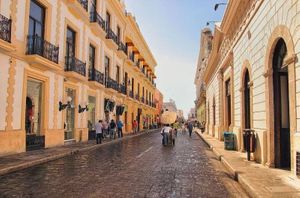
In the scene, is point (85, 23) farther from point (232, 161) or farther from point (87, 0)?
point (232, 161)

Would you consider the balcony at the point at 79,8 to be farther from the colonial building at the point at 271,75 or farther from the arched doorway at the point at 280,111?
the arched doorway at the point at 280,111

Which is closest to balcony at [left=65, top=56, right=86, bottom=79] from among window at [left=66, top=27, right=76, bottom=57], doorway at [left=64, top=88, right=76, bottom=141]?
window at [left=66, top=27, right=76, bottom=57]

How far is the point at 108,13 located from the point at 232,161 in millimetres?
20530

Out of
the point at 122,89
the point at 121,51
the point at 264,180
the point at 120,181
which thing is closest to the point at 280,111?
the point at 264,180

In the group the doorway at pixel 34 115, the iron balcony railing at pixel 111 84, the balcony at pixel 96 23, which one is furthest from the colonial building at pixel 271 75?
the iron balcony railing at pixel 111 84

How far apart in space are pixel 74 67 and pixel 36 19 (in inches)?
164

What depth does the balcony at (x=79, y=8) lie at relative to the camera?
18570mm

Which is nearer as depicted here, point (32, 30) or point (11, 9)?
point (11, 9)

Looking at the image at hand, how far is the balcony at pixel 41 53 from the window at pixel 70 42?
8.35ft

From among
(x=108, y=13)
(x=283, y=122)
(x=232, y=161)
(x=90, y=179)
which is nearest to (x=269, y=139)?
(x=283, y=122)

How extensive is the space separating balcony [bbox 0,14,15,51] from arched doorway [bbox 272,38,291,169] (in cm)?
923

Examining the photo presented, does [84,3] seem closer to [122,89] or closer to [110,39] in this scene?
[110,39]

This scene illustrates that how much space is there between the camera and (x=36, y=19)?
614 inches

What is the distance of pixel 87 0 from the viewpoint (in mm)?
21422
